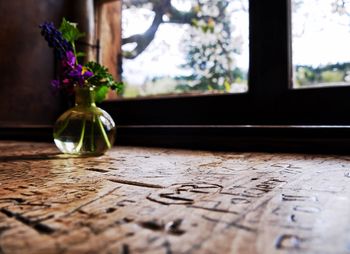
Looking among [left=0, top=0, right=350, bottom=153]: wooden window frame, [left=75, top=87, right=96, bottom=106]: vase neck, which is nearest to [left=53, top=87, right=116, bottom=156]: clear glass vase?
[left=75, top=87, right=96, bottom=106]: vase neck

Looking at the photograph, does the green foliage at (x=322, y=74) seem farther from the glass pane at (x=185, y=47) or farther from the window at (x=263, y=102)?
the glass pane at (x=185, y=47)

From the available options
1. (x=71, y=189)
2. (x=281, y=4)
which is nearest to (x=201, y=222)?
(x=71, y=189)

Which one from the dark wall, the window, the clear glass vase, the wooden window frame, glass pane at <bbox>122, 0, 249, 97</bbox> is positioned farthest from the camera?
the dark wall

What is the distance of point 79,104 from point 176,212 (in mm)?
616

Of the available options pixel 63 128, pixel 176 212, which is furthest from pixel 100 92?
pixel 176 212

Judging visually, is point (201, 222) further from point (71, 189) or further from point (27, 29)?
point (27, 29)

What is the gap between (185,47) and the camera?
165 cm

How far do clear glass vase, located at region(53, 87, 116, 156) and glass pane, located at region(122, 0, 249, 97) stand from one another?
0.84 meters

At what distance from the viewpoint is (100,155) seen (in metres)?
0.84

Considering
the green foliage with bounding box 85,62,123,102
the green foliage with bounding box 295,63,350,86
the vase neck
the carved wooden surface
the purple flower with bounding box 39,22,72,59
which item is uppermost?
the purple flower with bounding box 39,22,72,59

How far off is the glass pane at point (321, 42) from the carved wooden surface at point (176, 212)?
0.90m

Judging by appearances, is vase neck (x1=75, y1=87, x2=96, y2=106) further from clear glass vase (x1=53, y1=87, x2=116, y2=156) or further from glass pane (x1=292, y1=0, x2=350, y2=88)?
glass pane (x1=292, y1=0, x2=350, y2=88)

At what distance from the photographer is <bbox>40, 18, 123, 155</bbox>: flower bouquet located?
0.81 meters

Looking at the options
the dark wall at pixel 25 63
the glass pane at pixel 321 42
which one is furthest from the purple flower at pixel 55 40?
the dark wall at pixel 25 63
